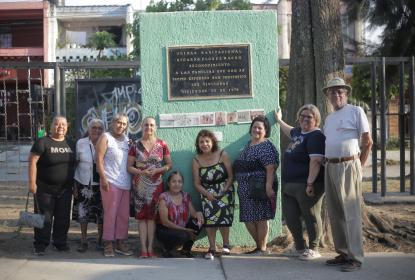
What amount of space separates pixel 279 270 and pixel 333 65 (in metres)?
2.83

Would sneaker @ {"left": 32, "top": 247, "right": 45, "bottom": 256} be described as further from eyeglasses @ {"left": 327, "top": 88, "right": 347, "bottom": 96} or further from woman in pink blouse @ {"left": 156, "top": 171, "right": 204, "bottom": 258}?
eyeglasses @ {"left": 327, "top": 88, "right": 347, "bottom": 96}

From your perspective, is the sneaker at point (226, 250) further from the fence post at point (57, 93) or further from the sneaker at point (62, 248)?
the fence post at point (57, 93)

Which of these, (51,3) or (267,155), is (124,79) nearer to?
(267,155)

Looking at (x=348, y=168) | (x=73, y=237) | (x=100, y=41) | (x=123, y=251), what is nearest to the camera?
(x=348, y=168)

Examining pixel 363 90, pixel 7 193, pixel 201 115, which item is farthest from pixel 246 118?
pixel 363 90

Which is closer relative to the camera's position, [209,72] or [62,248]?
[62,248]

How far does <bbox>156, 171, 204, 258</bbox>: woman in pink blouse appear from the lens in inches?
266

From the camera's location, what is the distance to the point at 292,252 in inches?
274

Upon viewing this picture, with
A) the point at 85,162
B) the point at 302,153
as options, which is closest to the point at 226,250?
the point at 302,153

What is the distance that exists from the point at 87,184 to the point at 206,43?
2281 mm

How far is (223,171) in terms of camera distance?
6871 mm

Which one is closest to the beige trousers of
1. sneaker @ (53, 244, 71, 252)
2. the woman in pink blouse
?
the woman in pink blouse

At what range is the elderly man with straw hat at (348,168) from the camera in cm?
609

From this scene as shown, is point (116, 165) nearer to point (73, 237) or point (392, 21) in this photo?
point (73, 237)
